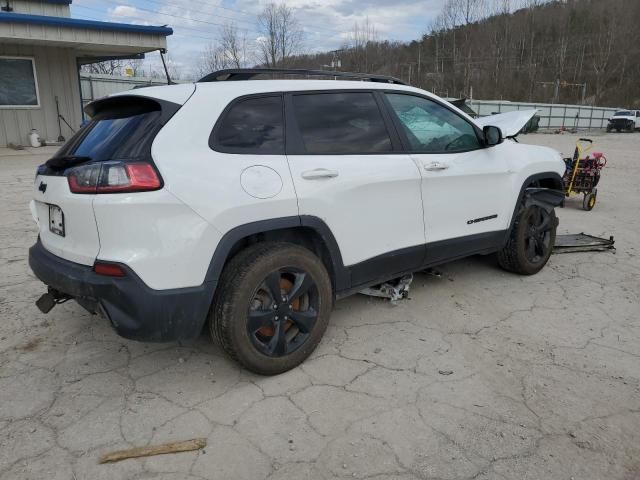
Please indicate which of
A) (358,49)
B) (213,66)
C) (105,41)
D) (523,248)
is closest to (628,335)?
(523,248)

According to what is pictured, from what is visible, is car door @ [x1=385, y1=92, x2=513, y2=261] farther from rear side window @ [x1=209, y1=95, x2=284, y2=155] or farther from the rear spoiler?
the rear spoiler

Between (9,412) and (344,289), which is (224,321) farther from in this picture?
(9,412)

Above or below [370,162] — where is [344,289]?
below

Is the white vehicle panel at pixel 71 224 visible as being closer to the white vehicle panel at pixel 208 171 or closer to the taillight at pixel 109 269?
the taillight at pixel 109 269

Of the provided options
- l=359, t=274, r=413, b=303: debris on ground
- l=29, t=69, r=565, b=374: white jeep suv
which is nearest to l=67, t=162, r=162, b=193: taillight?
l=29, t=69, r=565, b=374: white jeep suv

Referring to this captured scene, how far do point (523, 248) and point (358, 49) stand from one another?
5658 cm

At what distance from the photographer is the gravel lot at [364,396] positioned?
229cm

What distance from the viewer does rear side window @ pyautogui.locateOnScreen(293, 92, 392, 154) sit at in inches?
121

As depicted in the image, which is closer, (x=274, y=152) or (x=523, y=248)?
(x=274, y=152)

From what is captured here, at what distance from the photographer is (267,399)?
2.77 m

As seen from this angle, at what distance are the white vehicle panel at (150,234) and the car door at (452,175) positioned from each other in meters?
1.81

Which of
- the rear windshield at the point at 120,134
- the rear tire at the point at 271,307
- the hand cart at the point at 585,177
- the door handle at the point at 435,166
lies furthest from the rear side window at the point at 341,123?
the hand cart at the point at 585,177

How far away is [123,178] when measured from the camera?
7.89 ft

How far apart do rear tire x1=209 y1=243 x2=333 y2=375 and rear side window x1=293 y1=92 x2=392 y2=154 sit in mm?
721
